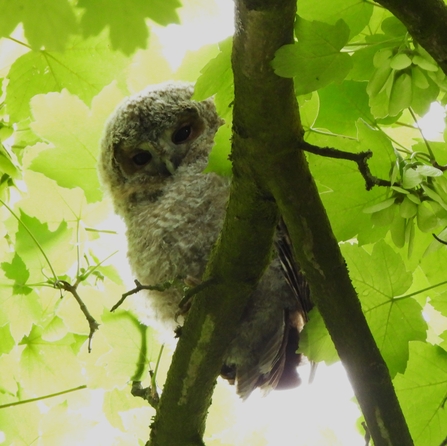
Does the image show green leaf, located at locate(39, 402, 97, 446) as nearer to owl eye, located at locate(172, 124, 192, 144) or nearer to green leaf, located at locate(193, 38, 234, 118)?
owl eye, located at locate(172, 124, 192, 144)

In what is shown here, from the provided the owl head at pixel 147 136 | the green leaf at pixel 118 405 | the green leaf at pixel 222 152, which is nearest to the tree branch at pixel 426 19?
the green leaf at pixel 222 152

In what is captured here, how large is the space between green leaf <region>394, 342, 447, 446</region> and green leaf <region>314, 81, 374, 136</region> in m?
0.42

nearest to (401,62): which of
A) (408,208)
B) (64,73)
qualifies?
(408,208)

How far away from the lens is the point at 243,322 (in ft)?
5.41

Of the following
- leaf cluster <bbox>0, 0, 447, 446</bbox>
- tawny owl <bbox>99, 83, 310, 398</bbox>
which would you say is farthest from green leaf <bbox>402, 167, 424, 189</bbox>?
tawny owl <bbox>99, 83, 310, 398</bbox>

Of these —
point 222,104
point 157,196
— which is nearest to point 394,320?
point 222,104

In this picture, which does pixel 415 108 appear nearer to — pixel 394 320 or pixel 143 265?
pixel 394 320

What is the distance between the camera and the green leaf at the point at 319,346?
1.16m

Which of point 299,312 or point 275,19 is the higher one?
point 275,19

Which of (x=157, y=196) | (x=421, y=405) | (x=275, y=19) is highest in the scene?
(x=157, y=196)

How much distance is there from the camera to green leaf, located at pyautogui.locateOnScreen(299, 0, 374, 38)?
0.85 metres

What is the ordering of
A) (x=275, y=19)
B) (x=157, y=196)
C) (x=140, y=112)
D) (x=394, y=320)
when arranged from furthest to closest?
1. (x=140, y=112)
2. (x=157, y=196)
3. (x=394, y=320)
4. (x=275, y=19)

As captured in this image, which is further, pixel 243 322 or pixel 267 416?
pixel 267 416

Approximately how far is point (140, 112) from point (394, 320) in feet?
3.97
